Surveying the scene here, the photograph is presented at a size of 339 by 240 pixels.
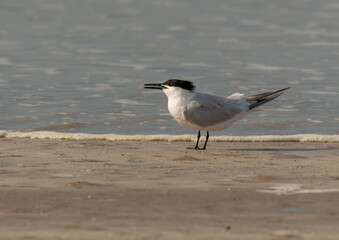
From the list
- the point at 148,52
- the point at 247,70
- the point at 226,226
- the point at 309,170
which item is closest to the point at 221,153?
the point at 309,170

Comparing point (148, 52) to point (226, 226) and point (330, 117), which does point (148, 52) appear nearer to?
point (330, 117)

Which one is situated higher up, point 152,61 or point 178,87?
point 152,61

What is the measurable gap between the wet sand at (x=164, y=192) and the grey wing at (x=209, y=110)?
1.48 feet

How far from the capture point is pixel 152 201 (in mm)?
5742

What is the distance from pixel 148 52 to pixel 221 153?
330 inches

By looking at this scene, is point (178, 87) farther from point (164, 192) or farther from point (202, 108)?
point (164, 192)

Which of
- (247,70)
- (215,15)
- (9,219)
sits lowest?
(9,219)

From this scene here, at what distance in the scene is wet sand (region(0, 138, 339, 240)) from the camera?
4938 mm

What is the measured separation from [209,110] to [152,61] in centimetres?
680

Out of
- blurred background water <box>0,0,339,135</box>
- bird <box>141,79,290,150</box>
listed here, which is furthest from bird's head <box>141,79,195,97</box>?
blurred background water <box>0,0,339,135</box>

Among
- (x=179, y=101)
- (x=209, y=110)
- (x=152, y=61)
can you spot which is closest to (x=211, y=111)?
(x=209, y=110)

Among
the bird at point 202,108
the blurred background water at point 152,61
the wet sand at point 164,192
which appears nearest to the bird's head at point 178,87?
the bird at point 202,108

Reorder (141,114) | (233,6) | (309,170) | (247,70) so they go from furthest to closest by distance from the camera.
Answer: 1. (233,6)
2. (247,70)
3. (141,114)
4. (309,170)

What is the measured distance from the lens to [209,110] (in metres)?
8.98
